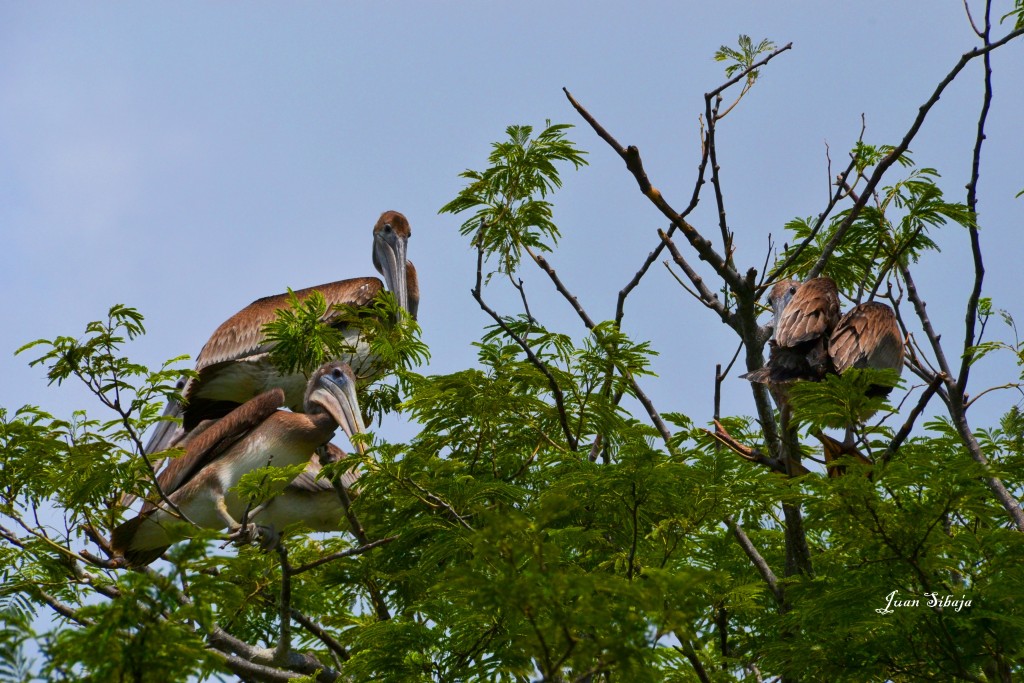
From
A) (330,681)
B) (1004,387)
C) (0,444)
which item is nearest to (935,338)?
(1004,387)

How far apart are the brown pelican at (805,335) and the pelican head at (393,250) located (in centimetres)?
429

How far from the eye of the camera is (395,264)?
10266 millimetres

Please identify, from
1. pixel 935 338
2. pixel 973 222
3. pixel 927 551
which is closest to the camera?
pixel 927 551

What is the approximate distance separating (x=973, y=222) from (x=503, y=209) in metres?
2.74

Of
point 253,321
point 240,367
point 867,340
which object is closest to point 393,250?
point 253,321

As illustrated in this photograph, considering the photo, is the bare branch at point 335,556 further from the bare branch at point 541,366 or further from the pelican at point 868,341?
the pelican at point 868,341

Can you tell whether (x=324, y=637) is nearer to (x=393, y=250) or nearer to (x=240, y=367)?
(x=240, y=367)

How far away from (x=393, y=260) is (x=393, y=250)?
4.0 inches

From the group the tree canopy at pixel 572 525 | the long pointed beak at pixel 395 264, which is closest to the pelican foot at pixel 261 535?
the tree canopy at pixel 572 525

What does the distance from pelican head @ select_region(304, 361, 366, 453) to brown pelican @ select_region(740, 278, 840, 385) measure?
2.72 meters

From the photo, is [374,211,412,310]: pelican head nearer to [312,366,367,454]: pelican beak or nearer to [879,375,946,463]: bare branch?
[312,366,367,454]: pelican beak

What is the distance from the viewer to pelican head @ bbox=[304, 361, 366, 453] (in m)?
7.31

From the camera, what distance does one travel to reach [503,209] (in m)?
6.80

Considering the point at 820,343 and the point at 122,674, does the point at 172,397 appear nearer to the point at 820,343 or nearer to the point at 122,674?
the point at 122,674
